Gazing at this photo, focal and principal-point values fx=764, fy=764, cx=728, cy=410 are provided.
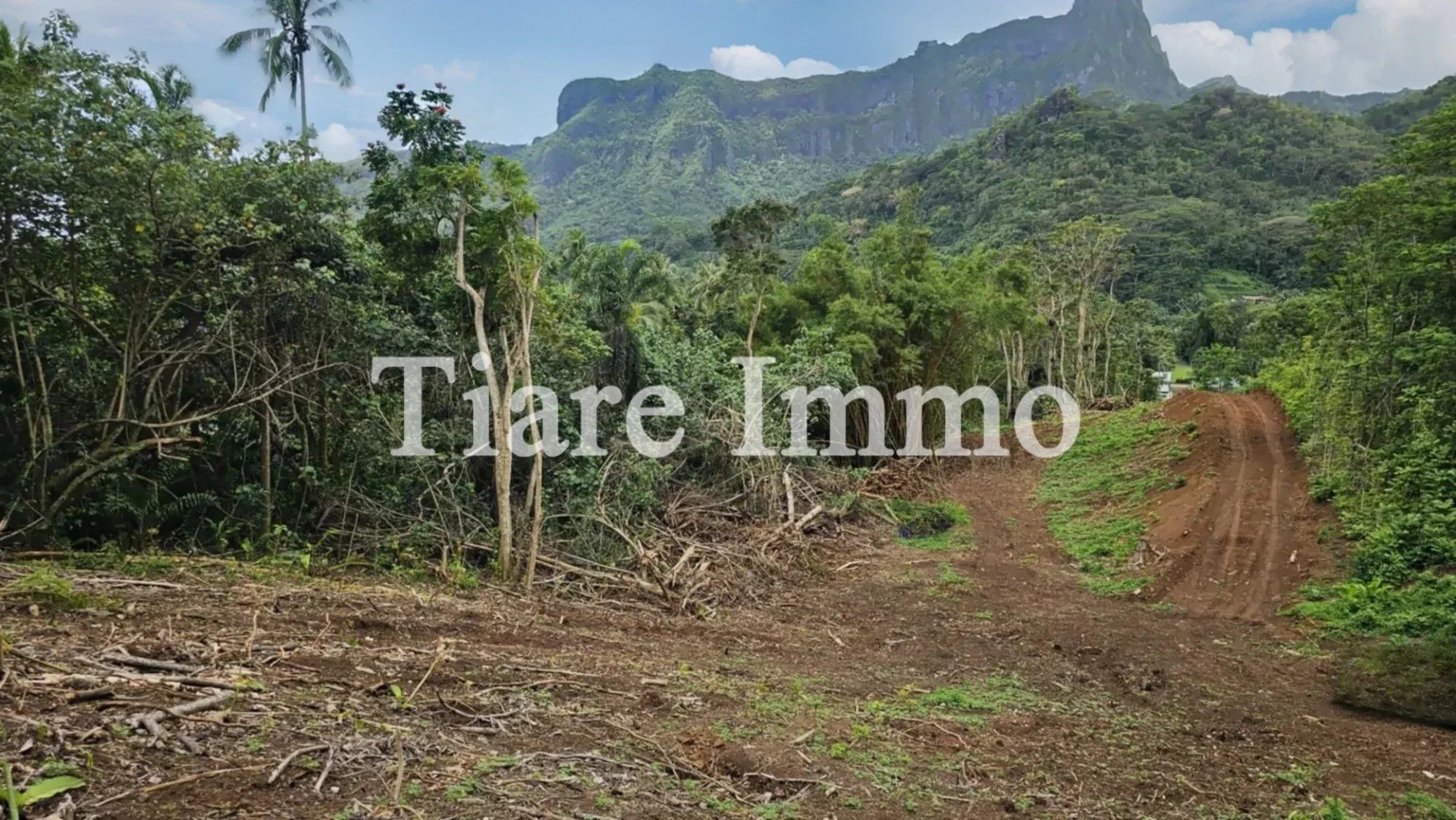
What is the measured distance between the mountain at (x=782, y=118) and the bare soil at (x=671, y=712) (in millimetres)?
78414

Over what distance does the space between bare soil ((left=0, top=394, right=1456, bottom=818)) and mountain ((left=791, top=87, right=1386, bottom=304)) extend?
41702 millimetres

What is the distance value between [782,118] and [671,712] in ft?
601

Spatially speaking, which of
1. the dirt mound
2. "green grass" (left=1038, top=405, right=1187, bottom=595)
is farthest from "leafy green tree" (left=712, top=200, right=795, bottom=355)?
the dirt mound

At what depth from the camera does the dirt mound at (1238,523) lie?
28.4 ft

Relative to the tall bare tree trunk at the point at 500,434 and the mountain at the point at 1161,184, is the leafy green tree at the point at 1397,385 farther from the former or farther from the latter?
the mountain at the point at 1161,184

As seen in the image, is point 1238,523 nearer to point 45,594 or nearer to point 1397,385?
point 1397,385

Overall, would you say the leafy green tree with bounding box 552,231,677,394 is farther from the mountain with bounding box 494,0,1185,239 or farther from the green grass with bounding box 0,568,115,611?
the mountain with bounding box 494,0,1185,239

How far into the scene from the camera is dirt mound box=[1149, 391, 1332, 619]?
28.4 ft

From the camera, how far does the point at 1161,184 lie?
2309 inches

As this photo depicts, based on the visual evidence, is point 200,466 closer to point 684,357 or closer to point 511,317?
point 511,317

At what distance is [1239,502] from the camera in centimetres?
1109

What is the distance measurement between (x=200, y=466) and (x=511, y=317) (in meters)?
3.58

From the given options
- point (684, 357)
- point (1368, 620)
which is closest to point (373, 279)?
point (684, 357)

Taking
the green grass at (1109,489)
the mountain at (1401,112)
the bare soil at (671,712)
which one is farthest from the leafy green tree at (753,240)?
the mountain at (1401,112)
